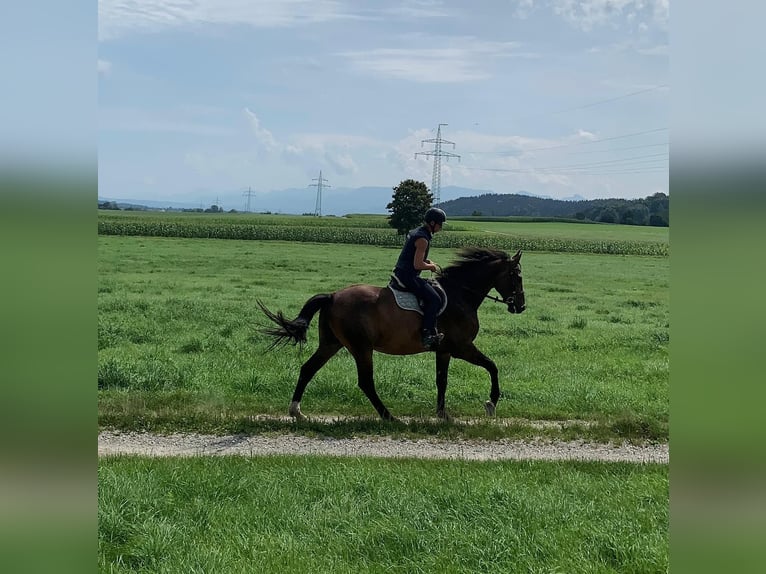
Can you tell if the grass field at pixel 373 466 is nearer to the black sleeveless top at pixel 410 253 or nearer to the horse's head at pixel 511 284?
the horse's head at pixel 511 284

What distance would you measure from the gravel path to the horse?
100 centimetres

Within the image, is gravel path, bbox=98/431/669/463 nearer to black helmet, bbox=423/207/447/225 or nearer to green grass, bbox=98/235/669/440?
green grass, bbox=98/235/669/440

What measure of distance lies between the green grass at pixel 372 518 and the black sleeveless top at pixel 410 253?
3.21 metres

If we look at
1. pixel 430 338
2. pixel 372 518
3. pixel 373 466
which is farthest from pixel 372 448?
pixel 372 518

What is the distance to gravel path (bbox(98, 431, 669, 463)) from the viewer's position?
7961 mm

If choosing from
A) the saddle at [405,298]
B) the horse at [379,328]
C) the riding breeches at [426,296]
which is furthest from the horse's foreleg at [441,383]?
the saddle at [405,298]

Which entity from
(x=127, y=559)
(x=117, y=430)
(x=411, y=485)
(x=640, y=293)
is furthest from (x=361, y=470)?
(x=640, y=293)

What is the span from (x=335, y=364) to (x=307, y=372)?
118 inches

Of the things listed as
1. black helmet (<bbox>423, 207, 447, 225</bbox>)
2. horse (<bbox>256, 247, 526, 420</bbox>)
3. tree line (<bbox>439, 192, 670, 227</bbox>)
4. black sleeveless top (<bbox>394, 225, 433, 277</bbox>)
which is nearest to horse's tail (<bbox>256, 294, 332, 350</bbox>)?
horse (<bbox>256, 247, 526, 420</bbox>)

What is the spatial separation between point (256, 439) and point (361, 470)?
2.23 meters

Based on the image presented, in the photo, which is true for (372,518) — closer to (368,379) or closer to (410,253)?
(368,379)

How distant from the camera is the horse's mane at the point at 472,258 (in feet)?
33.8
